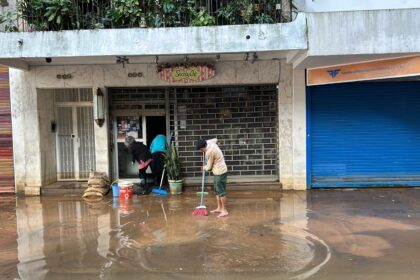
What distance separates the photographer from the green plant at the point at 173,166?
32.5 feet

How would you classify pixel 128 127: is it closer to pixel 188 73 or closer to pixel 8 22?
pixel 188 73

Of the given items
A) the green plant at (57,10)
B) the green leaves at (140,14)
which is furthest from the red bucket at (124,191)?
the green plant at (57,10)

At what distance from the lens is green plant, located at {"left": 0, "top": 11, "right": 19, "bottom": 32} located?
29.5ft

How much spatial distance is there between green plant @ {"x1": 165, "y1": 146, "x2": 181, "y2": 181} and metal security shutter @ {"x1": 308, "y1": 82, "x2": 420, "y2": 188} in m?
3.17

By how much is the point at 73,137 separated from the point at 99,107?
1546mm

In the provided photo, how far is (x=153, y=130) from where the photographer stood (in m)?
11.0

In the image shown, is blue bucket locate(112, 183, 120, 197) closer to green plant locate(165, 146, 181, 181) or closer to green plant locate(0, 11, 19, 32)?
green plant locate(165, 146, 181, 181)

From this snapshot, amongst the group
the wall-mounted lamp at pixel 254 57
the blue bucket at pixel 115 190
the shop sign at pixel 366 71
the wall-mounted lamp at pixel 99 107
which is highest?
the wall-mounted lamp at pixel 254 57

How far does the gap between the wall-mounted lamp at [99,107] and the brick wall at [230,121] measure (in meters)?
1.72

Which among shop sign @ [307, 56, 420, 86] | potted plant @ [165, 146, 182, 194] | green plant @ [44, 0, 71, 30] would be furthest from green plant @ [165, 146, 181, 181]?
green plant @ [44, 0, 71, 30]

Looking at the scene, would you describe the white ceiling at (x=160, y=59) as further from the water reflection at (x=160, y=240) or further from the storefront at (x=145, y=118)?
the water reflection at (x=160, y=240)

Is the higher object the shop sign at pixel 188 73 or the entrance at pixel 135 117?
the shop sign at pixel 188 73

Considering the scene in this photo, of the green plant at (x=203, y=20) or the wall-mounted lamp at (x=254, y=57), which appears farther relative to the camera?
the wall-mounted lamp at (x=254, y=57)

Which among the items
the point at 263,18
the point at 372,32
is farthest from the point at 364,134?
the point at 263,18
